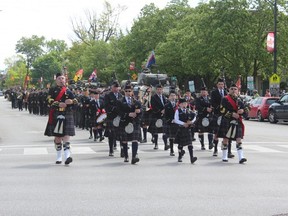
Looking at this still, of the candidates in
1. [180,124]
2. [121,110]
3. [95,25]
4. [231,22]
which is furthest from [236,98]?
[95,25]

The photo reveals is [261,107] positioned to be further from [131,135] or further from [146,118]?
[131,135]

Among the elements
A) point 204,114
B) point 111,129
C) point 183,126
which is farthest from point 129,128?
point 204,114

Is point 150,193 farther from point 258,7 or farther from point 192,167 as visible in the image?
point 258,7

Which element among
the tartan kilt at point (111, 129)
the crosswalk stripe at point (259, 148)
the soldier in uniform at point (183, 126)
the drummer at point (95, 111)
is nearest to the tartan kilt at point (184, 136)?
the soldier in uniform at point (183, 126)

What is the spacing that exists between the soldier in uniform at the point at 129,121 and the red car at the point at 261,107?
21.6 meters

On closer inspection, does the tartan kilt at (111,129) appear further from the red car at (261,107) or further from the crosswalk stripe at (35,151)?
the red car at (261,107)

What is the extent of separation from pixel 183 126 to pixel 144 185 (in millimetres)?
3770

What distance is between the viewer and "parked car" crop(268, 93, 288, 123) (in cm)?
3139

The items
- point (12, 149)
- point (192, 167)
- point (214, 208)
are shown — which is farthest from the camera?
point (12, 149)

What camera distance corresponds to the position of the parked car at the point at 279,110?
31391 mm

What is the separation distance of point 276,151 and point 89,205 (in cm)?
922

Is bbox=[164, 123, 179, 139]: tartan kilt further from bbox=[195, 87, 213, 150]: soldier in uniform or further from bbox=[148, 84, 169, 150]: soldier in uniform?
bbox=[148, 84, 169, 150]: soldier in uniform

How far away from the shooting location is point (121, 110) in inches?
552

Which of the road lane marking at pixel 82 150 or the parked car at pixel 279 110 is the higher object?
the parked car at pixel 279 110
